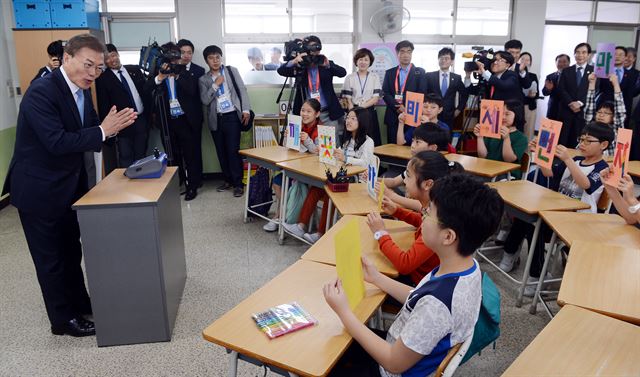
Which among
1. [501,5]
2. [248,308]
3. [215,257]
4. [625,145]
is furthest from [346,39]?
[248,308]

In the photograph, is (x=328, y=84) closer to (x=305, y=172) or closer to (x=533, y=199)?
(x=305, y=172)

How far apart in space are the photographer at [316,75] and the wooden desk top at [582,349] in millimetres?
3750

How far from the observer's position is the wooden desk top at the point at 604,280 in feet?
5.13

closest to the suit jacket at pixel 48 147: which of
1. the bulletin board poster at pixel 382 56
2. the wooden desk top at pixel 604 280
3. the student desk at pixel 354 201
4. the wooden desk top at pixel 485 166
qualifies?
the student desk at pixel 354 201

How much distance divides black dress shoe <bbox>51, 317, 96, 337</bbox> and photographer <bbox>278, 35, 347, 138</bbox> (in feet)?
10.3

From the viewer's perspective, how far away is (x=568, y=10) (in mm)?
7098

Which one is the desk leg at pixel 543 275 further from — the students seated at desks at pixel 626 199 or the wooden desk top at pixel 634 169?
the wooden desk top at pixel 634 169

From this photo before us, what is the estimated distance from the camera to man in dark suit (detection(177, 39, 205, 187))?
5.22 m

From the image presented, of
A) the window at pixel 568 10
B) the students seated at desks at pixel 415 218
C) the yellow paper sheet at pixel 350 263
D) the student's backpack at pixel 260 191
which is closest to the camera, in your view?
the yellow paper sheet at pixel 350 263

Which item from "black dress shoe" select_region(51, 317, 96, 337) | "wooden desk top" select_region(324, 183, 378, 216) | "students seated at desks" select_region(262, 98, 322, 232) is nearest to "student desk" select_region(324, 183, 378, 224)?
A: "wooden desk top" select_region(324, 183, 378, 216)

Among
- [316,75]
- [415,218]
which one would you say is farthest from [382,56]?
[415,218]

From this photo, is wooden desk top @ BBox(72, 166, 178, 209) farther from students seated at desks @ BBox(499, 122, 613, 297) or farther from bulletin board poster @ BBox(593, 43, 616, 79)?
bulletin board poster @ BBox(593, 43, 616, 79)

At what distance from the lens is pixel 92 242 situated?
7.39 ft

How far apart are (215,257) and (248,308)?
215cm
